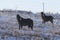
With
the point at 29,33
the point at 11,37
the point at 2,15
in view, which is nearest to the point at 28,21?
the point at 29,33

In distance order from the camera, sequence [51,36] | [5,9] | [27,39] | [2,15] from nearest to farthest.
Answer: [27,39], [51,36], [2,15], [5,9]

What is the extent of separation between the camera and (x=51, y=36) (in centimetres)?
1798

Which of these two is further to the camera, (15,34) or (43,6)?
(43,6)

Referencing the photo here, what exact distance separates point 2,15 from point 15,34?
11149 mm

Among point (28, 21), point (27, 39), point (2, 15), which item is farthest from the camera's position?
point (2, 15)

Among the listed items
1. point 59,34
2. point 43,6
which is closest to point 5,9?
point 43,6

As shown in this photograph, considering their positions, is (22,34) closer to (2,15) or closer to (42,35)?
(42,35)

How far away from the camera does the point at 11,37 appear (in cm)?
1719

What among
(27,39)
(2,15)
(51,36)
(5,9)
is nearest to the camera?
(27,39)

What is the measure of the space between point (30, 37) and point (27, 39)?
560mm

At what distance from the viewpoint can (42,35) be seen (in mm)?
18219

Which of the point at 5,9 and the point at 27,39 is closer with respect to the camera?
the point at 27,39

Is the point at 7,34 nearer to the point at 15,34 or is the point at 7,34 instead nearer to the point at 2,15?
the point at 15,34

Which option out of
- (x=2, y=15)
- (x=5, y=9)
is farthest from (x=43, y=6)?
(x=2, y=15)
